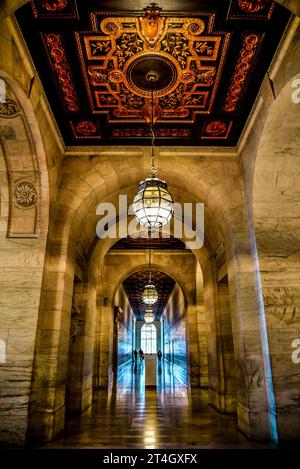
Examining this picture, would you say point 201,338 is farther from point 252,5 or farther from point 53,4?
point 53,4

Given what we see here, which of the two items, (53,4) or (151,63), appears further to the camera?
(151,63)

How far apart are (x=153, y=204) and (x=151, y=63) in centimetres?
205

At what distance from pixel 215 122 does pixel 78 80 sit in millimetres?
2403

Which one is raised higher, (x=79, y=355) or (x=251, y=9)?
(x=251, y=9)

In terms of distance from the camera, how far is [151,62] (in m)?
4.05

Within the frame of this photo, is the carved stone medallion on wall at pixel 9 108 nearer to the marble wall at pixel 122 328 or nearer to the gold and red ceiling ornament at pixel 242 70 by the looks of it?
the gold and red ceiling ornament at pixel 242 70

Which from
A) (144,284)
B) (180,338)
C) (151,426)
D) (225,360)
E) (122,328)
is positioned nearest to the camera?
(151,426)

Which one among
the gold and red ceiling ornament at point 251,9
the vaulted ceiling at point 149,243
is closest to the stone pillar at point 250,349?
the gold and red ceiling ornament at point 251,9

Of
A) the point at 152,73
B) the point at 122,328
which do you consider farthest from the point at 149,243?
the point at 122,328

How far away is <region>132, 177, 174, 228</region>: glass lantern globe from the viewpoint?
3.66 metres

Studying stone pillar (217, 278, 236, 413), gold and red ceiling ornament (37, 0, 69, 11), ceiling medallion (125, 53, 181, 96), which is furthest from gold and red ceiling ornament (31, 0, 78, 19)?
stone pillar (217, 278, 236, 413)

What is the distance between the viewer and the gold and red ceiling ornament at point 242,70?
147 inches

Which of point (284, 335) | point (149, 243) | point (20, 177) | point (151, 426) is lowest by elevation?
point (151, 426)

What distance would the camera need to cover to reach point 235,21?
3.49 metres
